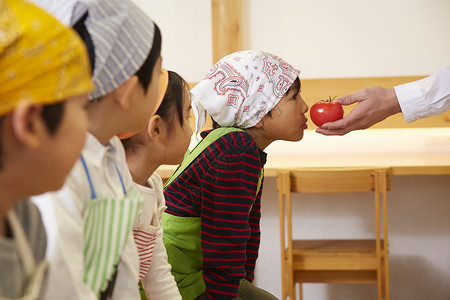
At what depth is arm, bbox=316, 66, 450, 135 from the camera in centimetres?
211

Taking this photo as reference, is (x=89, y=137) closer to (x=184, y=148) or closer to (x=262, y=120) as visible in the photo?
(x=184, y=148)

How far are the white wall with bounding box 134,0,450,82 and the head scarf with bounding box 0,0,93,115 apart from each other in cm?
313

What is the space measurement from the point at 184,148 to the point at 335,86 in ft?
7.01

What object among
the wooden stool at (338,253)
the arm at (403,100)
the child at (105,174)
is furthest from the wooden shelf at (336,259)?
the child at (105,174)

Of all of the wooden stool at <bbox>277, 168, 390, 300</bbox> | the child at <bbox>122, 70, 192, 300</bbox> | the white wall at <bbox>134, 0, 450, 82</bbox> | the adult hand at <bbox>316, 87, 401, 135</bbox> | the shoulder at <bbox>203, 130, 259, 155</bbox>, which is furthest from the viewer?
the white wall at <bbox>134, 0, 450, 82</bbox>

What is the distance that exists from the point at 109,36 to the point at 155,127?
1.80 feet

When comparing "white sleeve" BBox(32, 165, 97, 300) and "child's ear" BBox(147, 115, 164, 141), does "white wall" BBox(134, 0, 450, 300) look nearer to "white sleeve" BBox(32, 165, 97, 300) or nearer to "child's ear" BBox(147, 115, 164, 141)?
"child's ear" BBox(147, 115, 164, 141)

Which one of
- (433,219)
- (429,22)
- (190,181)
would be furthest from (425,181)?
(190,181)

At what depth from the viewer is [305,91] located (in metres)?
3.47

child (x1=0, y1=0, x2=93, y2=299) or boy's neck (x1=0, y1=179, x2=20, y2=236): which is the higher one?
child (x1=0, y1=0, x2=93, y2=299)

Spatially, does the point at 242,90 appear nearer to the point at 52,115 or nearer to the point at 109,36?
the point at 109,36

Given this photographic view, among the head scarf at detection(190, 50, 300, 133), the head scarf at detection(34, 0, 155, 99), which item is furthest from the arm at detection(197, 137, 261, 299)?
the head scarf at detection(34, 0, 155, 99)

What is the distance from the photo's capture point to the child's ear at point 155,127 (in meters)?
1.46

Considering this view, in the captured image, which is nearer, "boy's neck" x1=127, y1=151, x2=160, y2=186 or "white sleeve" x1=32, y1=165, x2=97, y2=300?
"white sleeve" x1=32, y1=165, x2=97, y2=300
